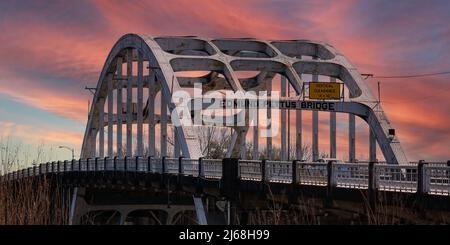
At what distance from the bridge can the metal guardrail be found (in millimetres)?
41

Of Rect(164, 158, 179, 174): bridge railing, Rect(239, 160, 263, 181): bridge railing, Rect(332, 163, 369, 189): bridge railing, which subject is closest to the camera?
Rect(332, 163, 369, 189): bridge railing

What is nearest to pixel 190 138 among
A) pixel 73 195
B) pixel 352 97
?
pixel 352 97

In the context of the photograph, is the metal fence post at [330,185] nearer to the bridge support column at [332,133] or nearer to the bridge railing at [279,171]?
the bridge railing at [279,171]

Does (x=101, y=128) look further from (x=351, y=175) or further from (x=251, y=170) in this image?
(x=351, y=175)

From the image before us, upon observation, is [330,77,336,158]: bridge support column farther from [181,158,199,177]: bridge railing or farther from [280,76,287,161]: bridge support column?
[181,158,199,177]: bridge railing

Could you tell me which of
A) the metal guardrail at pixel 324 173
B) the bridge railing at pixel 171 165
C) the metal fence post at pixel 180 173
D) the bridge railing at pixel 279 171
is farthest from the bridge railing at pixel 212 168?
the bridge railing at pixel 171 165

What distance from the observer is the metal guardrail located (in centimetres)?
1834

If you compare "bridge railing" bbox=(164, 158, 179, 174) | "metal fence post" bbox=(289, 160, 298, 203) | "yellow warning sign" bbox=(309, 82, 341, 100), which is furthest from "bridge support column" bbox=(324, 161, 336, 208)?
"yellow warning sign" bbox=(309, 82, 341, 100)

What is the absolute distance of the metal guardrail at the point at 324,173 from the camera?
1834 centimetres

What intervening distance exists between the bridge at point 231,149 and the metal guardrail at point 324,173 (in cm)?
4

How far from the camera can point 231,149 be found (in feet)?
213

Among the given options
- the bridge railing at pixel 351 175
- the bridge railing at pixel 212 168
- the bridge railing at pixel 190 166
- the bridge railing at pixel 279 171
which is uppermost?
the bridge railing at pixel 190 166

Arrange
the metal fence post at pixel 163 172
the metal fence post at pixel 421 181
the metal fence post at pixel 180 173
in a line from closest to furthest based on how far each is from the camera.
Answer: the metal fence post at pixel 421 181 → the metal fence post at pixel 180 173 → the metal fence post at pixel 163 172
